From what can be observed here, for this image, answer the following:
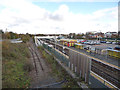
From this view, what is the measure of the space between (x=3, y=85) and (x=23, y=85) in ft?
2.81

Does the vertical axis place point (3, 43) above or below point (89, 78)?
above

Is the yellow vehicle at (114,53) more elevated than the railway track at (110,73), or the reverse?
the yellow vehicle at (114,53)

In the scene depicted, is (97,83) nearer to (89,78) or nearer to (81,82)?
(89,78)

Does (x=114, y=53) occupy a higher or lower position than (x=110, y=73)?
higher

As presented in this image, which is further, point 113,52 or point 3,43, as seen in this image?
point 113,52

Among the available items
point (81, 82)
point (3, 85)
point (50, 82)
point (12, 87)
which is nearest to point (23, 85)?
point (12, 87)

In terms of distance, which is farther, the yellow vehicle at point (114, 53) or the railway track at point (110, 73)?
the yellow vehicle at point (114, 53)

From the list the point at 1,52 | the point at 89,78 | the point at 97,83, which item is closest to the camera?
the point at 97,83

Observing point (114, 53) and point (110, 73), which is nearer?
point (110, 73)

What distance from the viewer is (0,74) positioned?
4531 millimetres

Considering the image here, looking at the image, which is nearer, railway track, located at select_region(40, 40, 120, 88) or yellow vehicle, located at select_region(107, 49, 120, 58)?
railway track, located at select_region(40, 40, 120, 88)

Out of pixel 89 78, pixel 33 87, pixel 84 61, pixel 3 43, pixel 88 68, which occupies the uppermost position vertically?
pixel 3 43

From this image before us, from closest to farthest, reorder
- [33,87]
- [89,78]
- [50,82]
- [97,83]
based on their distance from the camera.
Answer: [97,83]
[89,78]
[33,87]
[50,82]

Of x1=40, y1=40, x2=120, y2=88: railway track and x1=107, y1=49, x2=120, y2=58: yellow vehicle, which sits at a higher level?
x1=107, y1=49, x2=120, y2=58: yellow vehicle
